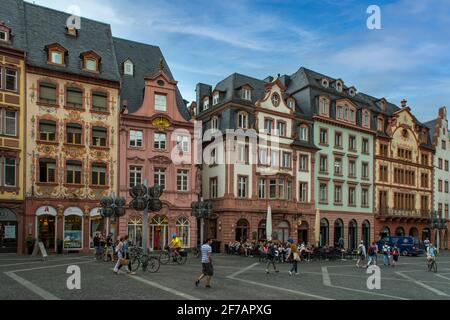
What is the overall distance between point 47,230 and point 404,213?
137 ft

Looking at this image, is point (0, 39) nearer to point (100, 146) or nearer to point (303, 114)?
point (100, 146)

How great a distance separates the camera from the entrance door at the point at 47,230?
111 ft

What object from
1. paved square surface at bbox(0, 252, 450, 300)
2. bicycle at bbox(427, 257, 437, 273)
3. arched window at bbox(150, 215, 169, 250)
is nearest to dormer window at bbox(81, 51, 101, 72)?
arched window at bbox(150, 215, 169, 250)

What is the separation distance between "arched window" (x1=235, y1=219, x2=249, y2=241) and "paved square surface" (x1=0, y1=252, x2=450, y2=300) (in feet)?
56.3

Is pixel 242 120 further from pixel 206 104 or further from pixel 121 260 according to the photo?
pixel 121 260

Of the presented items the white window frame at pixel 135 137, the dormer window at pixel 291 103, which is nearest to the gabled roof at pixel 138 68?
the white window frame at pixel 135 137

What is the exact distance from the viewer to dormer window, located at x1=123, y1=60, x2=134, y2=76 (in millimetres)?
40812

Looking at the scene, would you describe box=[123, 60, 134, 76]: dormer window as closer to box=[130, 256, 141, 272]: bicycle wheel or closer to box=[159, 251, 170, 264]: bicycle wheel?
box=[159, 251, 170, 264]: bicycle wheel

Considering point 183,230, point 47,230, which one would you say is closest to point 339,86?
point 183,230

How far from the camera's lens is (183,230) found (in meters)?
40.1

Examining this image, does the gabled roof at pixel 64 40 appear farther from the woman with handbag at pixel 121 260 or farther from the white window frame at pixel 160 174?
the woman with handbag at pixel 121 260

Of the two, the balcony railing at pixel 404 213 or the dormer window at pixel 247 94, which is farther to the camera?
the balcony railing at pixel 404 213

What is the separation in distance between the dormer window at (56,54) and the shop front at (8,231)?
11685 millimetres
